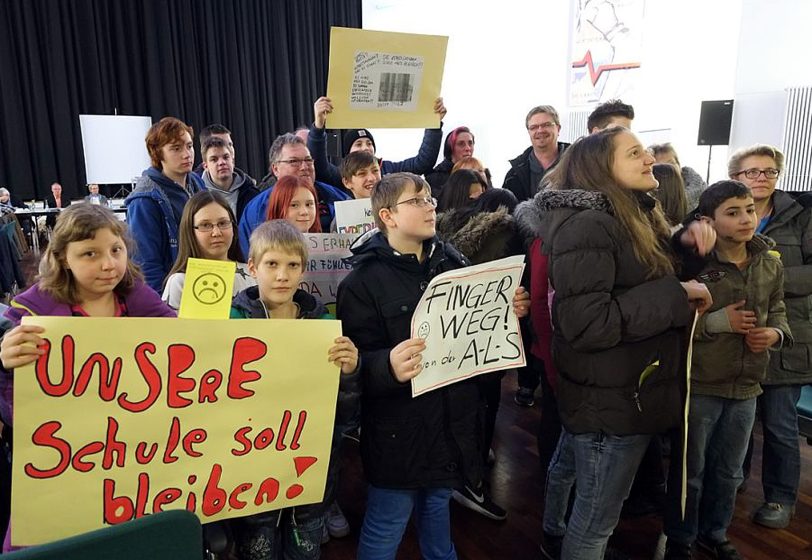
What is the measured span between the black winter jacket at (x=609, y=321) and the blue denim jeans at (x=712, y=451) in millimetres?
381

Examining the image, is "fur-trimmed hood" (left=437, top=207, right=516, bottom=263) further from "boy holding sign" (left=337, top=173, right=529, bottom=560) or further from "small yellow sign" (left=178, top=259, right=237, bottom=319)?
"small yellow sign" (left=178, top=259, right=237, bottom=319)

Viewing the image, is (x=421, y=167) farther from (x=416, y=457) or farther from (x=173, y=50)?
(x=173, y=50)

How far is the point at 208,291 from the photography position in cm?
118

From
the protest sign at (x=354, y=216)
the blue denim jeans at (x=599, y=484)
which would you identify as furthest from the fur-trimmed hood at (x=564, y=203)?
the protest sign at (x=354, y=216)

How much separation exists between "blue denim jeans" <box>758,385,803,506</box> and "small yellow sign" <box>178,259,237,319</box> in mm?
1951

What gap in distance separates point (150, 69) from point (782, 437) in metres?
8.85

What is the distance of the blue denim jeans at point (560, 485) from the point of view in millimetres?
1791

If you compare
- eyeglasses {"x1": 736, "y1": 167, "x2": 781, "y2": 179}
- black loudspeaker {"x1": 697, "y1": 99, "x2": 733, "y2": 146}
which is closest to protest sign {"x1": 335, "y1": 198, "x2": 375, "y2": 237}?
eyeglasses {"x1": 736, "y1": 167, "x2": 781, "y2": 179}

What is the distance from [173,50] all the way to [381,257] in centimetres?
847

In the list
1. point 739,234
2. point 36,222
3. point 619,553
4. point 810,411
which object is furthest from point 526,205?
point 36,222

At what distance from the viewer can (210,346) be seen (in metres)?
1.20

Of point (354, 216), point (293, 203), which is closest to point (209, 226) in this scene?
point (293, 203)

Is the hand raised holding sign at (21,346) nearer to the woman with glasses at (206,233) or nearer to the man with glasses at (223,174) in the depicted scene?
the woman with glasses at (206,233)

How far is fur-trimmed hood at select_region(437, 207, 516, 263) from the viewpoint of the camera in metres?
2.20
